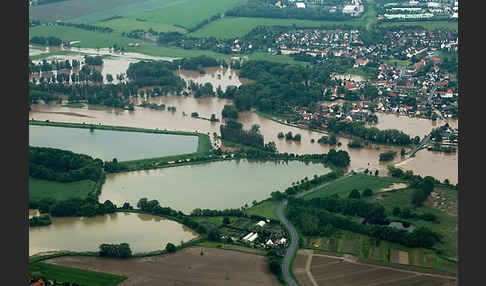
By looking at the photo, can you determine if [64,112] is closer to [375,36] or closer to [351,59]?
[351,59]

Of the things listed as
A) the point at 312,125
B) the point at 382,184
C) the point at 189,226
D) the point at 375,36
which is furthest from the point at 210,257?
the point at 375,36

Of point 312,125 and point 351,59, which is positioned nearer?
point 312,125

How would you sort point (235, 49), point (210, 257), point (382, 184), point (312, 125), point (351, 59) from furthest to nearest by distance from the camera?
point (235, 49) < point (351, 59) < point (312, 125) < point (382, 184) < point (210, 257)

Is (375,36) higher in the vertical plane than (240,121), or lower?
higher

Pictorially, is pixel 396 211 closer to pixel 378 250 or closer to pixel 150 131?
pixel 378 250

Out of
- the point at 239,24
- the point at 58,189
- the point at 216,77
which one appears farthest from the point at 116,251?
the point at 239,24

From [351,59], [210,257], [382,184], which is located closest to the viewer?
[210,257]

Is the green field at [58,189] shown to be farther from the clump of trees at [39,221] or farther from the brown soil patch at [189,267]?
the brown soil patch at [189,267]
